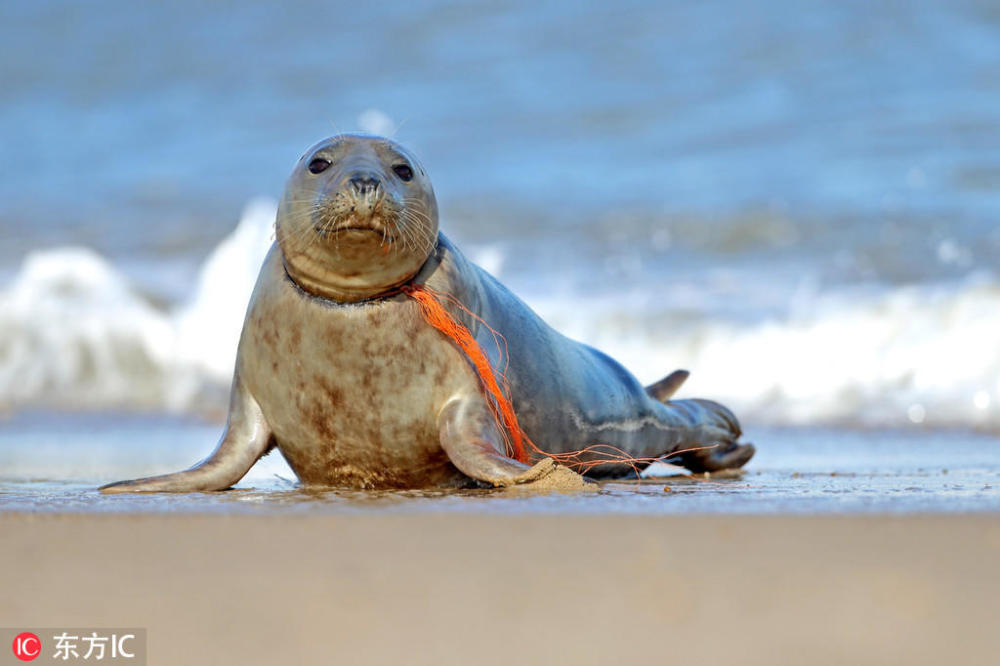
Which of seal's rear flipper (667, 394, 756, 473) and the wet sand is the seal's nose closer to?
the wet sand


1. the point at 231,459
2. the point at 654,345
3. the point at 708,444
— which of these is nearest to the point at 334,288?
the point at 231,459

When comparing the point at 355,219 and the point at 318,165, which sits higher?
the point at 318,165

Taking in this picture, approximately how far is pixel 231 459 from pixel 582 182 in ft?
37.8

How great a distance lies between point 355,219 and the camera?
4.02 metres

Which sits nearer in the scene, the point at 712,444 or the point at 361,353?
the point at 361,353

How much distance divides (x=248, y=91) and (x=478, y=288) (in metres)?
15.3

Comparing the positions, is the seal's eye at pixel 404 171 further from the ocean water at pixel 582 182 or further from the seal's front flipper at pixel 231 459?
the ocean water at pixel 582 182

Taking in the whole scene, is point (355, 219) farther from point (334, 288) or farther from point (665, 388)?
Result: point (665, 388)

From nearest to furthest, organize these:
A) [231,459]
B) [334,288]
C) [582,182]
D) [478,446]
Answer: [478,446] < [334,288] < [231,459] < [582,182]

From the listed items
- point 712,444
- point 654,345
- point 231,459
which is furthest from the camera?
point 654,345

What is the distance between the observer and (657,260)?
42.7 feet

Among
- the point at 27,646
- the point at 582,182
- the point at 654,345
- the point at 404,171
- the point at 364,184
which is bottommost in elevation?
the point at 27,646

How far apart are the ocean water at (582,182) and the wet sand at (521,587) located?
3797 millimetres

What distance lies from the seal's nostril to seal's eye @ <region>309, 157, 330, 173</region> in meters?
0.27
